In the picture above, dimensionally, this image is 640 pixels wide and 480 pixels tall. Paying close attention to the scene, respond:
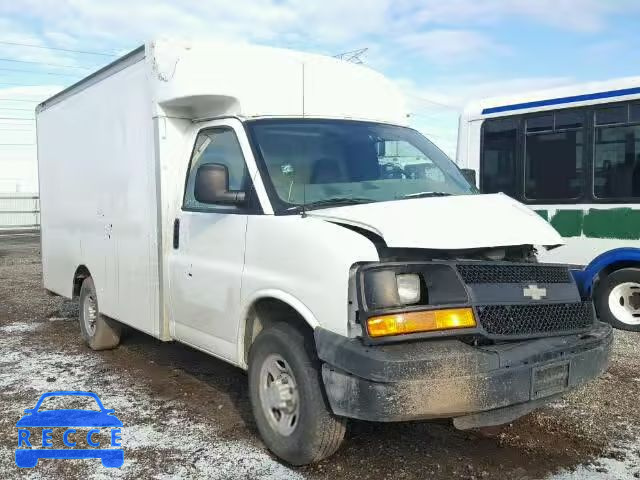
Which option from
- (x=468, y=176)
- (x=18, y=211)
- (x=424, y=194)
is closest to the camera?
(x=424, y=194)

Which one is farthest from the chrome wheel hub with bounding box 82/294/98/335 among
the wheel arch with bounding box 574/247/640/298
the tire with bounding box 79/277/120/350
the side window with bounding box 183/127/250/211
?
the wheel arch with bounding box 574/247/640/298

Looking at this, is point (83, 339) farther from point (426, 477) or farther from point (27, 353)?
point (426, 477)

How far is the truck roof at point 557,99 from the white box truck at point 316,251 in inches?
154

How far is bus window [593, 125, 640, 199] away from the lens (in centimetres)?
780

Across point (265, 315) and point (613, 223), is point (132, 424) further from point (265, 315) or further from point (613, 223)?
point (613, 223)

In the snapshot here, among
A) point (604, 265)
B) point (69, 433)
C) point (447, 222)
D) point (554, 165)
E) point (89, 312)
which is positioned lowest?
point (69, 433)

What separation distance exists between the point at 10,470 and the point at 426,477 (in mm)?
2535

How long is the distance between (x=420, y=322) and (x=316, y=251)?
72 cm

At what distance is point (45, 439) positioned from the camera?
14.6 ft

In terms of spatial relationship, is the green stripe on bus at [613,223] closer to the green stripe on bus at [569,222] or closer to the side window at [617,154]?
the green stripe on bus at [569,222]

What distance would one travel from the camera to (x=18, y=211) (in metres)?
32.1

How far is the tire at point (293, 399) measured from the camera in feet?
11.8

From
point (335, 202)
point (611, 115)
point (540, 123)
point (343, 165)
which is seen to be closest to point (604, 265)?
point (611, 115)

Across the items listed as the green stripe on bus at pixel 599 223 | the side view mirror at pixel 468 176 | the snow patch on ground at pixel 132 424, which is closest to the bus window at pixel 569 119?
the green stripe on bus at pixel 599 223
